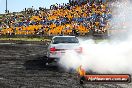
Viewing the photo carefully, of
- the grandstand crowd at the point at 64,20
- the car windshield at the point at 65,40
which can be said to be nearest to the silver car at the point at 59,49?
the car windshield at the point at 65,40

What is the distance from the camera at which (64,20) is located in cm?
5862

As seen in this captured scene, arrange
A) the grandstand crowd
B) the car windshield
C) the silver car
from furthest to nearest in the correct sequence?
1. the grandstand crowd
2. the car windshield
3. the silver car

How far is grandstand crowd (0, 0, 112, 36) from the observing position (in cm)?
5262

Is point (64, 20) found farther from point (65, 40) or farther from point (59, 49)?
point (59, 49)

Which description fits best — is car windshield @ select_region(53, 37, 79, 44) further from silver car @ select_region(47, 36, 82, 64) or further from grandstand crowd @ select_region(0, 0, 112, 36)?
grandstand crowd @ select_region(0, 0, 112, 36)

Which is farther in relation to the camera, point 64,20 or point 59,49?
point 64,20

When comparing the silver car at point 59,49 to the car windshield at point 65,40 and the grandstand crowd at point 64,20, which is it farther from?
the grandstand crowd at point 64,20

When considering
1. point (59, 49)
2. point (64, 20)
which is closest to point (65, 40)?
point (59, 49)

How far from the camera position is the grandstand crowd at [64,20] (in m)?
52.6

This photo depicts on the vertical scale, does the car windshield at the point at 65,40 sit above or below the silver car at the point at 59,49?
above

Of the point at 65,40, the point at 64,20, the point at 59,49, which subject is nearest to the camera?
the point at 59,49

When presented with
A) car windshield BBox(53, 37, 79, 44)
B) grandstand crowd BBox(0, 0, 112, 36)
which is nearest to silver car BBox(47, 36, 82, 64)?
car windshield BBox(53, 37, 79, 44)

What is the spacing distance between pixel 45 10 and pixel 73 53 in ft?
175

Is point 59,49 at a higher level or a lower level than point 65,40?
lower
